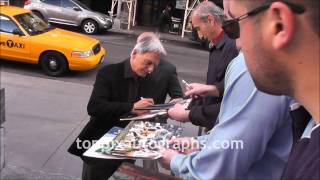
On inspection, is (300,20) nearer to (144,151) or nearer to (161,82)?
(144,151)

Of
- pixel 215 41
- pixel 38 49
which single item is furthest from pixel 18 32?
pixel 215 41

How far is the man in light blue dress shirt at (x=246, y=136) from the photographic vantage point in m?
1.95

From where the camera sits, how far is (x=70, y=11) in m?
17.3

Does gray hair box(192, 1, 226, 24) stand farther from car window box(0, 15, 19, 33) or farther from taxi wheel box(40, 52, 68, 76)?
car window box(0, 15, 19, 33)

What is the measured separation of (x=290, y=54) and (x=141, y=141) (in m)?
1.59

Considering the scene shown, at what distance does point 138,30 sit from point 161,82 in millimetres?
16654

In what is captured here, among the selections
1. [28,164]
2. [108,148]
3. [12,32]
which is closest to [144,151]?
[108,148]

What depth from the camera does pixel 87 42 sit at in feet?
34.5

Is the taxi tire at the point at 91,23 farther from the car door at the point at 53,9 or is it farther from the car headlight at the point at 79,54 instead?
the car headlight at the point at 79,54

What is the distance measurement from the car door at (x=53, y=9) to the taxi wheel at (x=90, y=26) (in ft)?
3.07

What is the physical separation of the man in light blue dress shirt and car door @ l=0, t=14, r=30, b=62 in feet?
27.9

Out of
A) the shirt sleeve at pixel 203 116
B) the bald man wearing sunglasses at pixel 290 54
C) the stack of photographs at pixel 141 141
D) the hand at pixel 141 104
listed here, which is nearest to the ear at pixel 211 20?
the hand at pixel 141 104

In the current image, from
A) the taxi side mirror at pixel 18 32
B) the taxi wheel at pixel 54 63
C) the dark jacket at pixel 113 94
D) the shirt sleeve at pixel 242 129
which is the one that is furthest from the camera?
the taxi wheel at pixel 54 63

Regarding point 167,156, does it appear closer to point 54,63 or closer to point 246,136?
point 246,136
